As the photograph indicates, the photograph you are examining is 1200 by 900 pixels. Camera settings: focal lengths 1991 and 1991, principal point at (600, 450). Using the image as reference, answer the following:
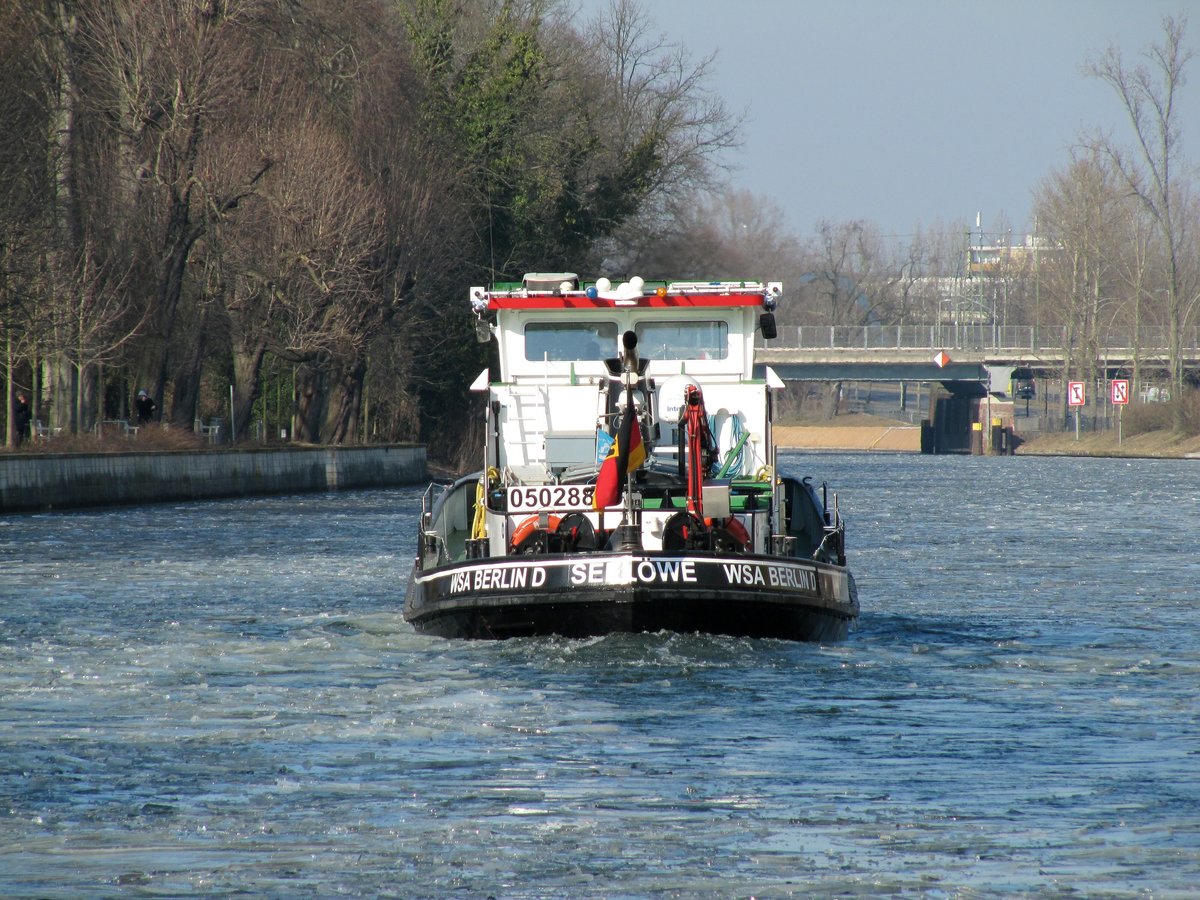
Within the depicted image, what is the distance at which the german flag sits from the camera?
1669 cm

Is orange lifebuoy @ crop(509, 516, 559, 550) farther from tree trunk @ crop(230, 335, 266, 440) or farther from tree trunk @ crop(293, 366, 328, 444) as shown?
tree trunk @ crop(293, 366, 328, 444)

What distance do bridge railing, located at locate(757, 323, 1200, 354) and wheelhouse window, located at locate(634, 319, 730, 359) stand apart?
87389mm

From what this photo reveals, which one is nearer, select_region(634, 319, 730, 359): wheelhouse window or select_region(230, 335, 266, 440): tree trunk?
select_region(634, 319, 730, 359): wheelhouse window

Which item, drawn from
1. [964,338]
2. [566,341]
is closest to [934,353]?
[964,338]

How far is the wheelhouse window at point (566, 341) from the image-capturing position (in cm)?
1988

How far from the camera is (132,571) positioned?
27484mm

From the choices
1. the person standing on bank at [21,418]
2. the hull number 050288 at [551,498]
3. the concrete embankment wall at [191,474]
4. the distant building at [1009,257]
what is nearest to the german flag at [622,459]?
the hull number 050288 at [551,498]

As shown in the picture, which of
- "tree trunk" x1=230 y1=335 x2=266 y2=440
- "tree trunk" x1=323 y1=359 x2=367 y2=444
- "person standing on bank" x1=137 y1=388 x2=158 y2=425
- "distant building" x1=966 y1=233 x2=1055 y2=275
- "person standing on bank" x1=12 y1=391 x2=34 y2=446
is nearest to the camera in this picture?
"person standing on bank" x1=12 y1=391 x2=34 y2=446

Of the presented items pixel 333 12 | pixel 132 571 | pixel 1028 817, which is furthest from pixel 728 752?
pixel 333 12

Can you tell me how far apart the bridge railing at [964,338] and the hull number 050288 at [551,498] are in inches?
3533

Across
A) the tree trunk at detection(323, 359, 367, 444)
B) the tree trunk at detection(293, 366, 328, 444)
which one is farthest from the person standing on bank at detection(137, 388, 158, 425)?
the tree trunk at detection(323, 359, 367, 444)

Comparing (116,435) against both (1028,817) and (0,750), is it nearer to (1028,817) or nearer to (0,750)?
(0,750)

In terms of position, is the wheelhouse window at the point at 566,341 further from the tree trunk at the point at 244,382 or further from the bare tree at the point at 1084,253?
the bare tree at the point at 1084,253

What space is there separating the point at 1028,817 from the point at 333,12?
5003 cm
